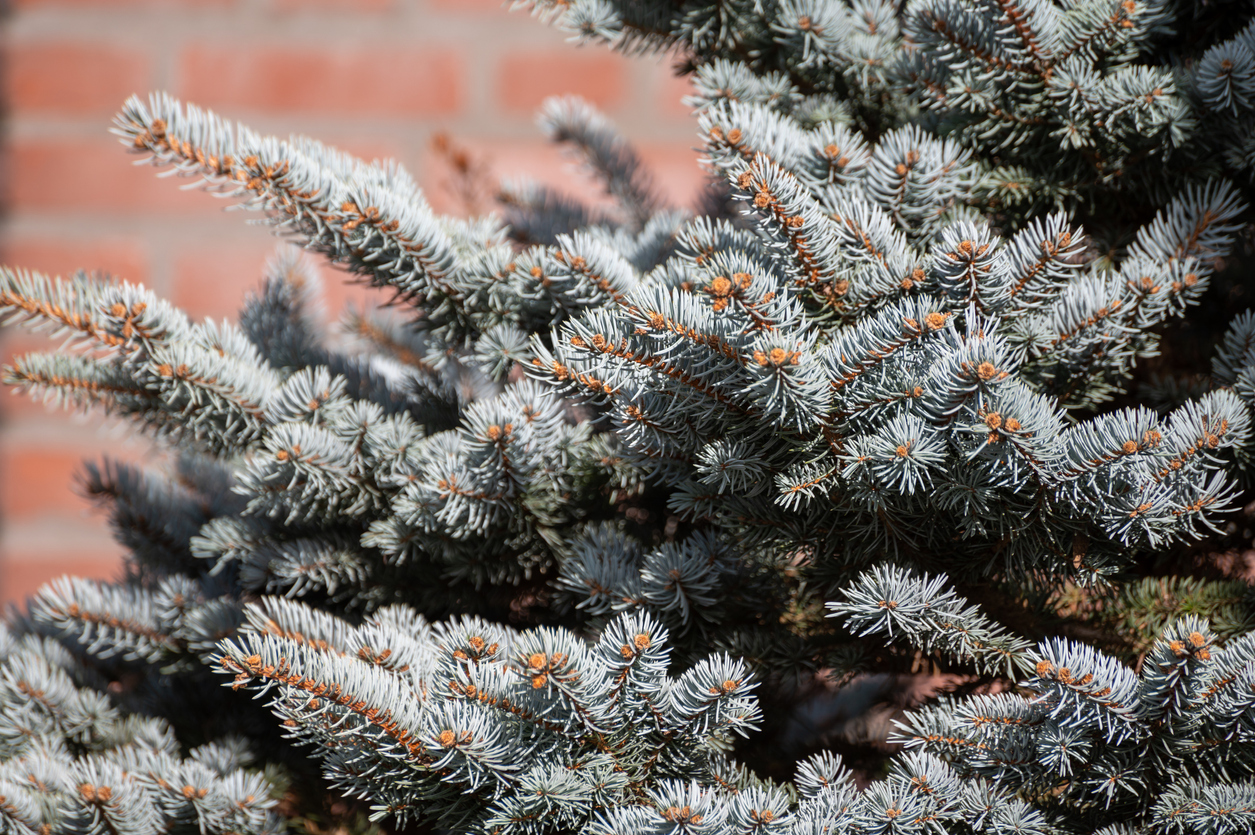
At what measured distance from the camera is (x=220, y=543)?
19.7 inches

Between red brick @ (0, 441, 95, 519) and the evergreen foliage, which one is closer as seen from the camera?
the evergreen foliage

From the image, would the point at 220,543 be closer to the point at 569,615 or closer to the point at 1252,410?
the point at 569,615

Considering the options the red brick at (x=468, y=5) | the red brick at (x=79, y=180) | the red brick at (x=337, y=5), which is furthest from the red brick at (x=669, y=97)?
the red brick at (x=79, y=180)

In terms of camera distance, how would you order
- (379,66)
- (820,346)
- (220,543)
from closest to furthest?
(820,346)
(220,543)
(379,66)

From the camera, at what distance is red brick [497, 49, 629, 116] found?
1.26 m

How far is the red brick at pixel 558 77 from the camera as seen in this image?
4.13 ft

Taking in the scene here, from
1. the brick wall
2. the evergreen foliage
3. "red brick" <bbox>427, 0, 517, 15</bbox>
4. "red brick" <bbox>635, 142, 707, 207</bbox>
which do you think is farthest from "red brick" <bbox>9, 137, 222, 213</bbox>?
the evergreen foliage

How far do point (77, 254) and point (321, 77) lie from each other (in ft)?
1.37

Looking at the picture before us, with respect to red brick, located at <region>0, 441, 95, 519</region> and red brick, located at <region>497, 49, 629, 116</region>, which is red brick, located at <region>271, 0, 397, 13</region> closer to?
red brick, located at <region>497, 49, 629, 116</region>

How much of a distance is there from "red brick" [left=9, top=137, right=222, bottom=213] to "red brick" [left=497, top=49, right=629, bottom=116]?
1.45 ft

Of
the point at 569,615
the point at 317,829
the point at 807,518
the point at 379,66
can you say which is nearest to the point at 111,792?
the point at 317,829

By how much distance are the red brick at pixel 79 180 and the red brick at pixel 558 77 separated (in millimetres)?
441

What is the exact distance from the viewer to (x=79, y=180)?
49.4 inches

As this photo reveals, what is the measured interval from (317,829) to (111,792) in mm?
116
